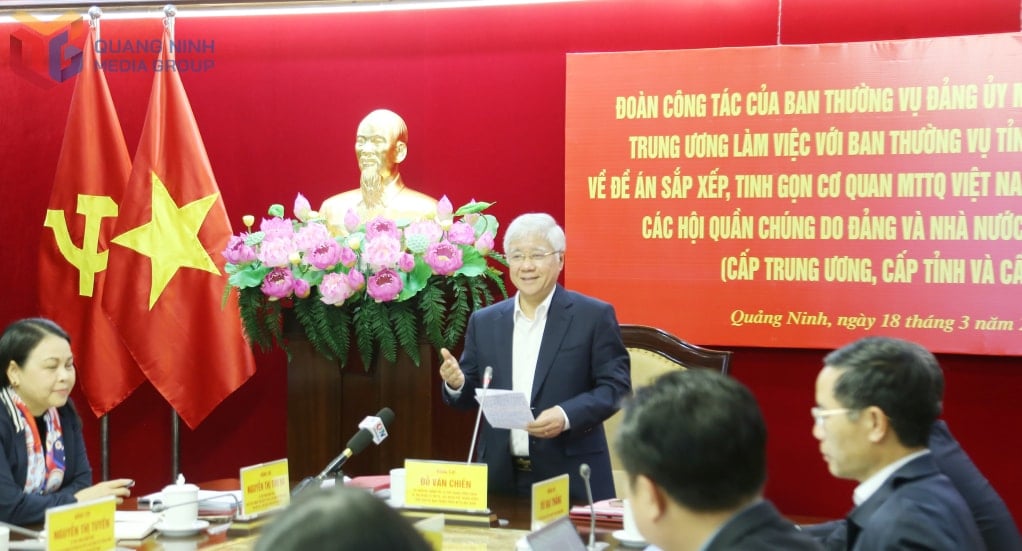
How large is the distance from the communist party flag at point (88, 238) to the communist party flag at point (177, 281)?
0.53ft

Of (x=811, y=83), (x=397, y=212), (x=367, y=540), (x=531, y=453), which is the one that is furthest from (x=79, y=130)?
(x=367, y=540)

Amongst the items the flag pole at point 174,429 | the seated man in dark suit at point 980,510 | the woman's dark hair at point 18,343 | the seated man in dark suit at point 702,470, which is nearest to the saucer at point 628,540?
the seated man in dark suit at point 980,510

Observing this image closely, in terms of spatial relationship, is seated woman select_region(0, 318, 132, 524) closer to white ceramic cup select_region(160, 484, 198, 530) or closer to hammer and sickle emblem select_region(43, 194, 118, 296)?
white ceramic cup select_region(160, 484, 198, 530)

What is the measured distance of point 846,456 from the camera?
1.96m

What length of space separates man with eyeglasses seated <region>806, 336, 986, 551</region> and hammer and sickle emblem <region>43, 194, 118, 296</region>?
10.7 feet

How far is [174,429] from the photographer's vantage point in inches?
179

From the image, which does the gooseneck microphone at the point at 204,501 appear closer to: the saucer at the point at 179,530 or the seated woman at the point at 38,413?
the saucer at the point at 179,530

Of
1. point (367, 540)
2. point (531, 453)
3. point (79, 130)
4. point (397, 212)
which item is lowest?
point (531, 453)

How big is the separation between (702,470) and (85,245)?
365cm

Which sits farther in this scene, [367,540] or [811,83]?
[811,83]

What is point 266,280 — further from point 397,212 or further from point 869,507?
point 869,507

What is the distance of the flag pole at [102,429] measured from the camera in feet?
14.4

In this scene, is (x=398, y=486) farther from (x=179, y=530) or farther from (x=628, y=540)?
(x=628, y=540)

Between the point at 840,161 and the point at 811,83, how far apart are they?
31 cm
